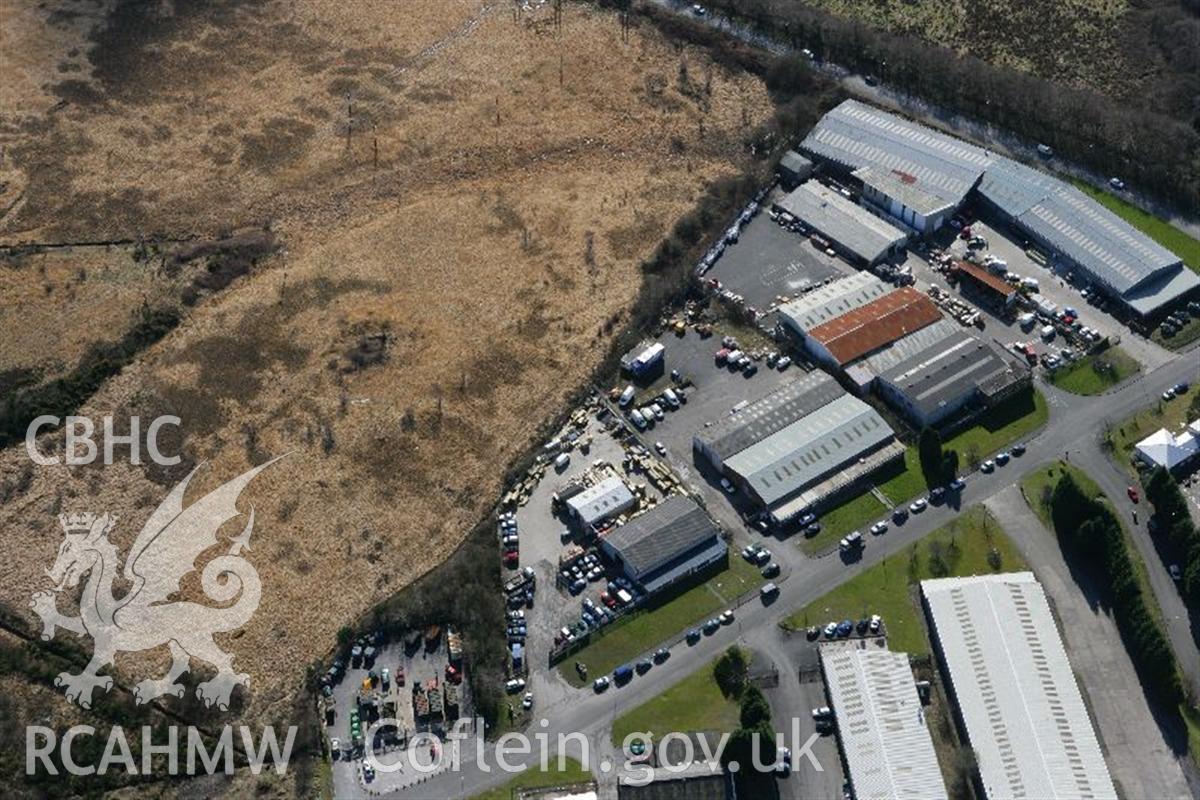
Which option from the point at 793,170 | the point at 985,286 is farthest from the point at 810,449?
the point at 793,170

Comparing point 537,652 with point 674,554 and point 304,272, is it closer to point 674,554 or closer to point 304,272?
point 674,554

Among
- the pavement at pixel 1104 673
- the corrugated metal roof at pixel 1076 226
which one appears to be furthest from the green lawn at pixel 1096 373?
the pavement at pixel 1104 673

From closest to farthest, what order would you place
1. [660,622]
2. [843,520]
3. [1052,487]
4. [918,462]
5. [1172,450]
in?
[660,622]
[843,520]
[1052,487]
[1172,450]
[918,462]

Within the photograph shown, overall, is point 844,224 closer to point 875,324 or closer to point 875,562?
point 875,324

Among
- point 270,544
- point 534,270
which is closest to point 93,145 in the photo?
point 534,270

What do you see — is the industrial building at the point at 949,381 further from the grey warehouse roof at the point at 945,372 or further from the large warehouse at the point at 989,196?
the large warehouse at the point at 989,196

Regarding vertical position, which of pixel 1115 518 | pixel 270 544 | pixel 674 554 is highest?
pixel 1115 518
